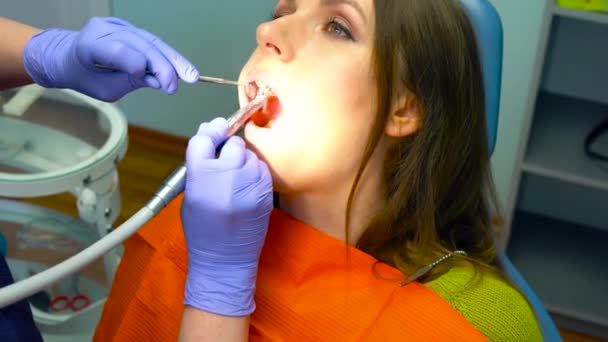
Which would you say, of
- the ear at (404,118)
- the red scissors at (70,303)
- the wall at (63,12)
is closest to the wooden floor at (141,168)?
the wall at (63,12)

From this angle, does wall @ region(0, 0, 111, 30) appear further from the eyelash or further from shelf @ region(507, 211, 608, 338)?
the eyelash

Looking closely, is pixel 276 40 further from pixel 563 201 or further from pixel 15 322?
pixel 563 201

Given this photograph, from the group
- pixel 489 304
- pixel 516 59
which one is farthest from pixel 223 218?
pixel 516 59

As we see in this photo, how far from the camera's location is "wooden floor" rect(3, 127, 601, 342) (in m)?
2.69

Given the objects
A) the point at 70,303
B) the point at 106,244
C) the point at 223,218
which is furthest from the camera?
the point at 70,303

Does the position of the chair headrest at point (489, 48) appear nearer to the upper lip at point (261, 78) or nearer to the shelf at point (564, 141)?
the upper lip at point (261, 78)

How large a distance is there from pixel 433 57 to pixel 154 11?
6.68ft

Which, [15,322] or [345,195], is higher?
[345,195]

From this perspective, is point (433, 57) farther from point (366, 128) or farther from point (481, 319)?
point (481, 319)

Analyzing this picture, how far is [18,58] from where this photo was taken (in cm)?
124

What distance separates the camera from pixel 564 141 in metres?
→ 2.21

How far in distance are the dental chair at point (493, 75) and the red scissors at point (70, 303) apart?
1.05 m

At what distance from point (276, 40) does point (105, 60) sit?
28 centimetres

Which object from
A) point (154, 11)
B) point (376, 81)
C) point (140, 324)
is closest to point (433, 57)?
point (376, 81)
